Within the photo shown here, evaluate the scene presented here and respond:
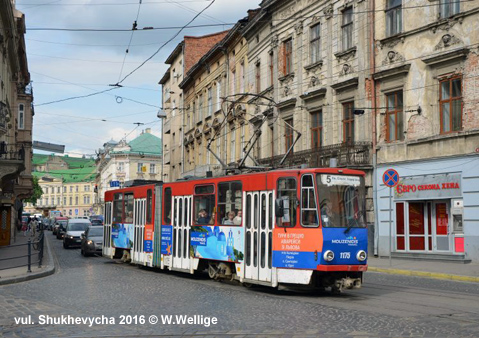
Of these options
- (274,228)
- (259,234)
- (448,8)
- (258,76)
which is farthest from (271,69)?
(274,228)

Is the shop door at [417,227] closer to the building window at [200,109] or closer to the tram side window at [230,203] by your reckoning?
the tram side window at [230,203]

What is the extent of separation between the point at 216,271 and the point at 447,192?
10.2 metres

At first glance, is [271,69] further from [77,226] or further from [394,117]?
[77,226]

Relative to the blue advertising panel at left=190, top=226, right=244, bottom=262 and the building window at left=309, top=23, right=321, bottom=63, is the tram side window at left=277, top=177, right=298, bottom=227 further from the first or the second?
the building window at left=309, top=23, right=321, bottom=63

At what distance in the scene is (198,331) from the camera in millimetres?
9516

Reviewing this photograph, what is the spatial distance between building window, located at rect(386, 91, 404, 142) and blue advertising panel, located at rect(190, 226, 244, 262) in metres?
11.2

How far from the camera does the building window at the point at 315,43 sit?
1226 inches

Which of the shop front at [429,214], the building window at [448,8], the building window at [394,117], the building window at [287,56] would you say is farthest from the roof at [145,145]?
the building window at [448,8]

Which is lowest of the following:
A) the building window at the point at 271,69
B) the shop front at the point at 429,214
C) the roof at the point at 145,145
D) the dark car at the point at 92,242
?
the dark car at the point at 92,242

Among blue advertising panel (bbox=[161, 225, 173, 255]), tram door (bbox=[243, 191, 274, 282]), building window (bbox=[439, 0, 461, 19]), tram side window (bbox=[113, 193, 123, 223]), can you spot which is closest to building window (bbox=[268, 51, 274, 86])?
building window (bbox=[439, 0, 461, 19])

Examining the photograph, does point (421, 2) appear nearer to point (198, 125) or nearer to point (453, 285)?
point (453, 285)

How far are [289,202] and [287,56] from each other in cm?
2124

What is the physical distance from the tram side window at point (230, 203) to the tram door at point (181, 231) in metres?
1.94

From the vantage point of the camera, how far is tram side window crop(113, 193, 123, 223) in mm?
24750
